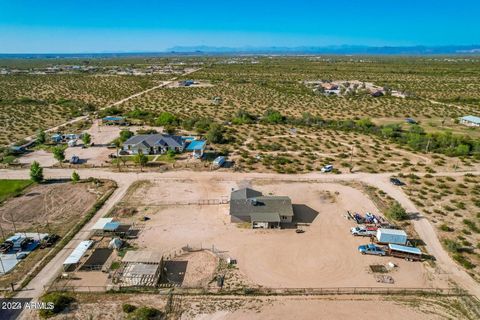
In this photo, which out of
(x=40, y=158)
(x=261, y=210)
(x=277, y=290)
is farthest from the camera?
(x=40, y=158)

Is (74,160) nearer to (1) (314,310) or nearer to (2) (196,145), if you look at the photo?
(2) (196,145)

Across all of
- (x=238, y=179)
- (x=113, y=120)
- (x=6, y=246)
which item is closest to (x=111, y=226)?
Answer: (x=6, y=246)

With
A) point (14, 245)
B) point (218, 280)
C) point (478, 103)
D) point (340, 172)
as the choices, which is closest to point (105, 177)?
point (14, 245)

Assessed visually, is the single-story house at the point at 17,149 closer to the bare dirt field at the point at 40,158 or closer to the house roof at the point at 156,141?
the bare dirt field at the point at 40,158

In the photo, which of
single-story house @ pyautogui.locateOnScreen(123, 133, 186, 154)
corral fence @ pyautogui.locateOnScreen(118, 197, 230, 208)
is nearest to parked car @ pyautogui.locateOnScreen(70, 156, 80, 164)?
single-story house @ pyautogui.locateOnScreen(123, 133, 186, 154)

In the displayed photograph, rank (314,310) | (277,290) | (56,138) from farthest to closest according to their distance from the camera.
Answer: (56,138) < (277,290) < (314,310)

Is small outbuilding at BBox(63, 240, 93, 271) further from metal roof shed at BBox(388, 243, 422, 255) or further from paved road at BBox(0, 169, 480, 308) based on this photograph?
metal roof shed at BBox(388, 243, 422, 255)

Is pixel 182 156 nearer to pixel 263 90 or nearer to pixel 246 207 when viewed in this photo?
pixel 246 207

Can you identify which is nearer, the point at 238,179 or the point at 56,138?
the point at 238,179

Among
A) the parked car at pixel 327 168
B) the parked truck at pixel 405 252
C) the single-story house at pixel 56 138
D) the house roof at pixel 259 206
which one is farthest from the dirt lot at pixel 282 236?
the single-story house at pixel 56 138
